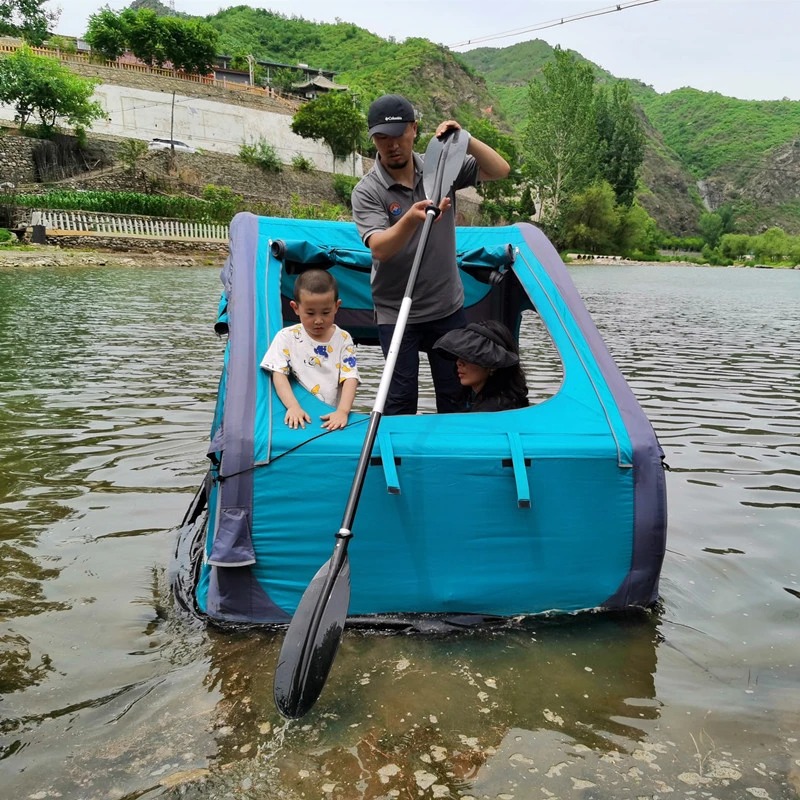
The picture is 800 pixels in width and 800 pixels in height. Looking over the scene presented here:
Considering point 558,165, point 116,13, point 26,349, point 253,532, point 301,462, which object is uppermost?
point 116,13

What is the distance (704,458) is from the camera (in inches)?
220

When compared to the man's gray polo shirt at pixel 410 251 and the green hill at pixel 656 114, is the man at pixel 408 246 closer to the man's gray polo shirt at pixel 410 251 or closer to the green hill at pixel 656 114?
the man's gray polo shirt at pixel 410 251

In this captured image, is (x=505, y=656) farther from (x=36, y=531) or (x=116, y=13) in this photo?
(x=116, y=13)

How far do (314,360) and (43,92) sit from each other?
132ft

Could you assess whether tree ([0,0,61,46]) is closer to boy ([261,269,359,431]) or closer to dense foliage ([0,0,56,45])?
dense foliage ([0,0,56,45])

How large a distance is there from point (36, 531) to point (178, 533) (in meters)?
0.73

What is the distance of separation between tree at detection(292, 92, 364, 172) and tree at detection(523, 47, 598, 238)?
13187 millimetres

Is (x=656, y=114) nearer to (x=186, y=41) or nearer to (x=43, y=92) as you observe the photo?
(x=186, y=41)

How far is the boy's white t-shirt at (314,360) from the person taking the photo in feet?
10.0

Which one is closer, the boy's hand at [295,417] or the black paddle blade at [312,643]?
the black paddle blade at [312,643]

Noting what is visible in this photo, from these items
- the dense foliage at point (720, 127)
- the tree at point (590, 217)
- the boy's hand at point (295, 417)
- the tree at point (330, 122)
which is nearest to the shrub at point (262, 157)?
the tree at point (330, 122)

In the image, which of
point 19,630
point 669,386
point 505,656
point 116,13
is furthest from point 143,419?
point 116,13

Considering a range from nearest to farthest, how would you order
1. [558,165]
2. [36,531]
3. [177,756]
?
[177,756]
[36,531]
[558,165]

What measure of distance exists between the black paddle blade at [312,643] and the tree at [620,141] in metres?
64.2
